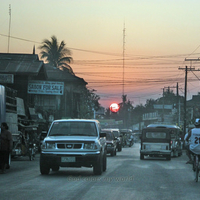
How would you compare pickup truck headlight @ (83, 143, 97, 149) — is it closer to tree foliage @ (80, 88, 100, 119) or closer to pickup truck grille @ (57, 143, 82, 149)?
pickup truck grille @ (57, 143, 82, 149)

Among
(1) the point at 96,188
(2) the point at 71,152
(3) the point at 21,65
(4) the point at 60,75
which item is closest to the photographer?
(1) the point at 96,188

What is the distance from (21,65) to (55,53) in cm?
2266

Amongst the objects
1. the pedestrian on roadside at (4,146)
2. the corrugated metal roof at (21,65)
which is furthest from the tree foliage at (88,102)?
the pedestrian on roadside at (4,146)

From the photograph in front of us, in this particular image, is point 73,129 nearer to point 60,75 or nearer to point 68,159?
point 68,159

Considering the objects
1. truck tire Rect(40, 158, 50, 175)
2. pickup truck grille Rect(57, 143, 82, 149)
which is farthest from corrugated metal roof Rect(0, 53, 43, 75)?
pickup truck grille Rect(57, 143, 82, 149)

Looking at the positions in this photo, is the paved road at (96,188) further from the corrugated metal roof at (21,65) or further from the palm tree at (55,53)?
the palm tree at (55,53)

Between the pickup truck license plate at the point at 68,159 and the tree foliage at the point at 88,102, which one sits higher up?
the tree foliage at the point at 88,102

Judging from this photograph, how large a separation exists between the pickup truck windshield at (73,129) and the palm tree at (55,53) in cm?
4802

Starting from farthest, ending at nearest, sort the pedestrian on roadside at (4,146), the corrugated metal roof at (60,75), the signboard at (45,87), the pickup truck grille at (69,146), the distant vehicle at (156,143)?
the corrugated metal roof at (60,75), the signboard at (45,87), the distant vehicle at (156,143), the pedestrian on roadside at (4,146), the pickup truck grille at (69,146)

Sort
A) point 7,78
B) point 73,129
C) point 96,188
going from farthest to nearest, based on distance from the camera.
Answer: point 7,78 < point 73,129 < point 96,188

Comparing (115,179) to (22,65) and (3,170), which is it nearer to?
(3,170)

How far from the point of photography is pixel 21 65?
4112 centimetres

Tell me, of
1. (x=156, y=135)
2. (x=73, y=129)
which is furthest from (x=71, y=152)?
(x=156, y=135)

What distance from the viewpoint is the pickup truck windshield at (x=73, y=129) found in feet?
52.4
